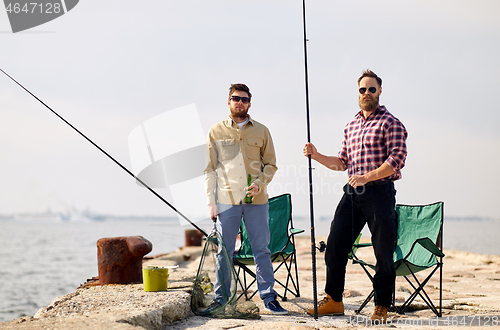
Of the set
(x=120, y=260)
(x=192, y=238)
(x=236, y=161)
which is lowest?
(x=192, y=238)

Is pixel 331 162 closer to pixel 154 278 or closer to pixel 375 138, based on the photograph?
pixel 375 138

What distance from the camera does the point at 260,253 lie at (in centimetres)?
321

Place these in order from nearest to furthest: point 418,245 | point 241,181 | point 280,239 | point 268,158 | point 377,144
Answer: point 377,144 < point 241,181 < point 268,158 < point 418,245 < point 280,239

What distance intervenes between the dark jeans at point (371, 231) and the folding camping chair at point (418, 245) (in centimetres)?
13

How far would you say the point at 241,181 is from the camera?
3203 millimetres

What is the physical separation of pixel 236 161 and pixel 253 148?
153 mm

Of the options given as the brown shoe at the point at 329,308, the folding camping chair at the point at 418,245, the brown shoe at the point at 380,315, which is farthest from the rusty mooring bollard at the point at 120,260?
the brown shoe at the point at 380,315

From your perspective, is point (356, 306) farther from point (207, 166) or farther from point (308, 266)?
point (308, 266)

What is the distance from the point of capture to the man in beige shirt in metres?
3.20

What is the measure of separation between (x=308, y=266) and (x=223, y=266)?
3.31 m

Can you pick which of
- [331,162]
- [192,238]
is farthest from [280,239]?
[192,238]

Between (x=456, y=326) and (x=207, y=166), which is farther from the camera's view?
(x=207, y=166)

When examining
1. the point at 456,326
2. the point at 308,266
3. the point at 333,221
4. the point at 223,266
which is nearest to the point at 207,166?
the point at 223,266

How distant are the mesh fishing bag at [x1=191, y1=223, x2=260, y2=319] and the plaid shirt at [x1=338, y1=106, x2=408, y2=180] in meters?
1.07
